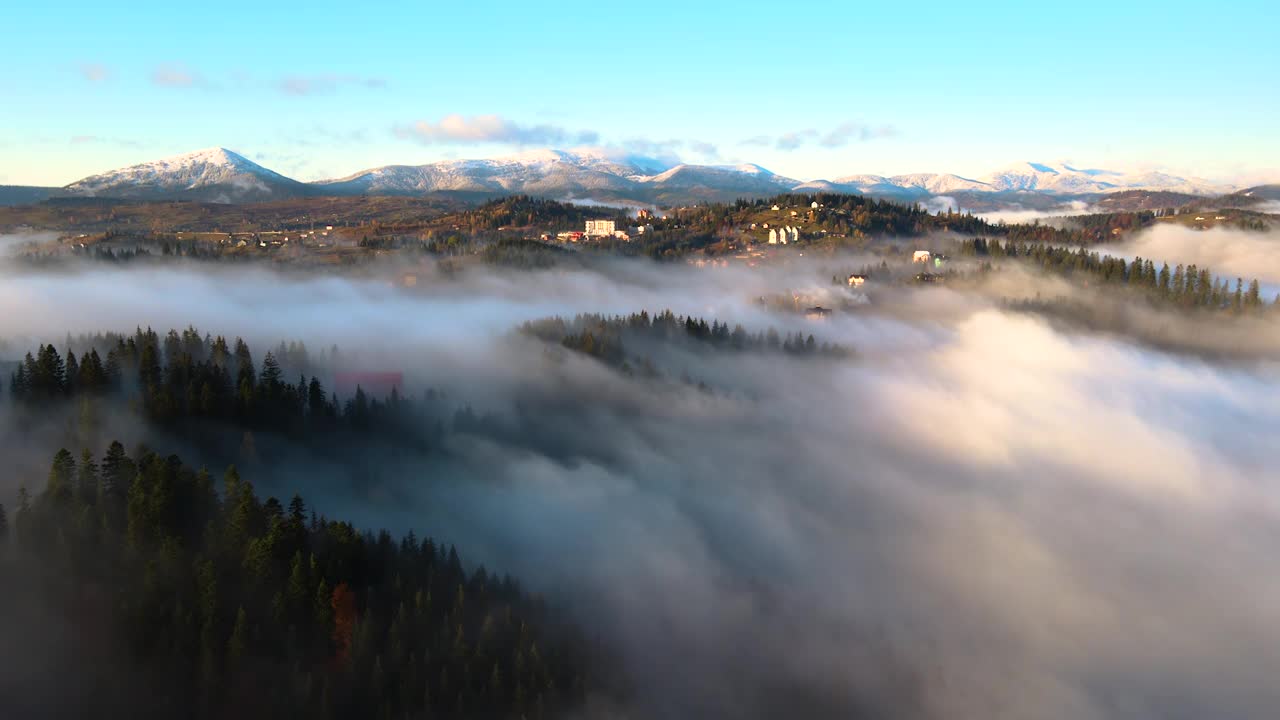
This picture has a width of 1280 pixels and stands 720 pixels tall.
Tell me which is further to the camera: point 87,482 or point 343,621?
point 87,482

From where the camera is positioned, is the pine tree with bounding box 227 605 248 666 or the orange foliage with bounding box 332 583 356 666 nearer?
A: the pine tree with bounding box 227 605 248 666

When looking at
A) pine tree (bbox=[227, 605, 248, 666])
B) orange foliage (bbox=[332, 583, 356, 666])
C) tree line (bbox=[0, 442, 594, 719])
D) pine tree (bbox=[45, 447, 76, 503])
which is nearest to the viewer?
pine tree (bbox=[227, 605, 248, 666])

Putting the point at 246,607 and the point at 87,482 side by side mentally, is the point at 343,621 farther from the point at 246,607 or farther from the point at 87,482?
the point at 87,482

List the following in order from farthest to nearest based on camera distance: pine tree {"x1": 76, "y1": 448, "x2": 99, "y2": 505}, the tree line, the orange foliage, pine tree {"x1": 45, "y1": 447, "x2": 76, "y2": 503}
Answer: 1. pine tree {"x1": 76, "y1": 448, "x2": 99, "y2": 505}
2. pine tree {"x1": 45, "y1": 447, "x2": 76, "y2": 503}
3. the orange foliage
4. the tree line

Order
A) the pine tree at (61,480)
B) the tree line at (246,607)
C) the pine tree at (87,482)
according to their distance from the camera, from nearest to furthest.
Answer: the tree line at (246,607) → the pine tree at (61,480) → the pine tree at (87,482)

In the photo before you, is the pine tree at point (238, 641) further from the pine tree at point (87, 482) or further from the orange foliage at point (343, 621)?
the pine tree at point (87, 482)

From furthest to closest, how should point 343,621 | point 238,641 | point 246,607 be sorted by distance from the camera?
point 343,621 → point 246,607 → point 238,641

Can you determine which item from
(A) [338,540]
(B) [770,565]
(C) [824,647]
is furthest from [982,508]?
(A) [338,540]

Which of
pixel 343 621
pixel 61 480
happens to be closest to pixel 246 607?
pixel 343 621

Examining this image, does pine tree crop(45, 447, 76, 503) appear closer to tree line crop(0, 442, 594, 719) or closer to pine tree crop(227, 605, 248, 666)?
tree line crop(0, 442, 594, 719)

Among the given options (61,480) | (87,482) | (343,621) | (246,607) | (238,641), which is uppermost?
(61,480)

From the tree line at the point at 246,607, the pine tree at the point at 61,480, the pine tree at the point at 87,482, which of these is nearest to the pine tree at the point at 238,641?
the tree line at the point at 246,607

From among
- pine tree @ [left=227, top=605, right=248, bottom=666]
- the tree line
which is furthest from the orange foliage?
pine tree @ [left=227, top=605, right=248, bottom=666]
